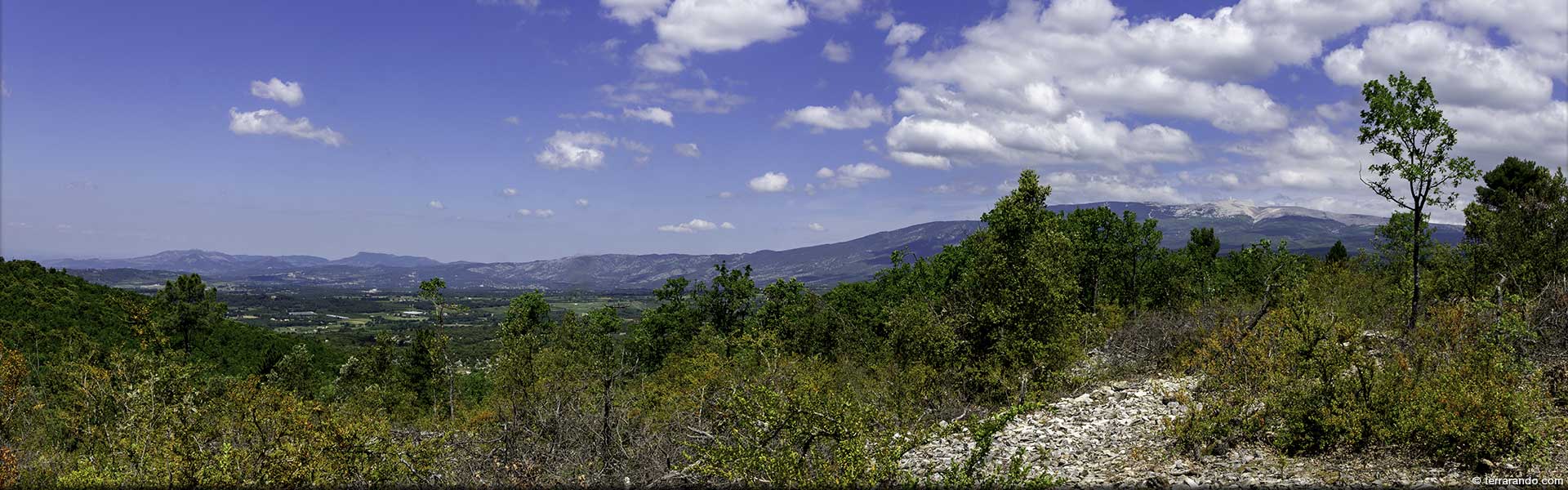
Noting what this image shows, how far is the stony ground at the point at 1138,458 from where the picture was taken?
9688 millimetres

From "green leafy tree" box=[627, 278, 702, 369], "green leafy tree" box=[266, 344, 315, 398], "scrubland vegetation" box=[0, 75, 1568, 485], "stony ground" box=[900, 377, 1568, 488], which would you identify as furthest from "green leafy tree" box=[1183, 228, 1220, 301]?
"green leafy tree" box=[266, 344, 315, 398]

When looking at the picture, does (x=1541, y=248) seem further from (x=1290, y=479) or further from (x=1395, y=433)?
(x=1290, y=479)

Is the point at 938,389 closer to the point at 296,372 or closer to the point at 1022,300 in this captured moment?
the point at 1022,300

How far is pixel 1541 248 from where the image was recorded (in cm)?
2225

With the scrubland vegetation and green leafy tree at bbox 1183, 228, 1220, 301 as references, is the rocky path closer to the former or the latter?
the scrubland vegetation

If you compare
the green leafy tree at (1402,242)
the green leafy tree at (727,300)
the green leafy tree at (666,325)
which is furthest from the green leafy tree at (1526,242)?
the green leafy tree at (666,325)

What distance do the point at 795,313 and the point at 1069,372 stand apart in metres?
25.8

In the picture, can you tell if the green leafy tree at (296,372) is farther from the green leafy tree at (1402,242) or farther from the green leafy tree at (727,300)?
the green leafy tree at (1402,242)

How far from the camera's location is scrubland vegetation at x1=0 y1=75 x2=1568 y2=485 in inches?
381

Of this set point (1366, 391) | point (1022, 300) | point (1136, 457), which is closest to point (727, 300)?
point (1022, 300)

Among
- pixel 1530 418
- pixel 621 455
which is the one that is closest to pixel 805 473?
pixel 621 455

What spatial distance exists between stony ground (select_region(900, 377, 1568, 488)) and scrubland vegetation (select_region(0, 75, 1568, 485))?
523mm

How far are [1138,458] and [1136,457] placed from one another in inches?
1.5

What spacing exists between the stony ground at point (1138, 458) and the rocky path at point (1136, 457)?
1cm
